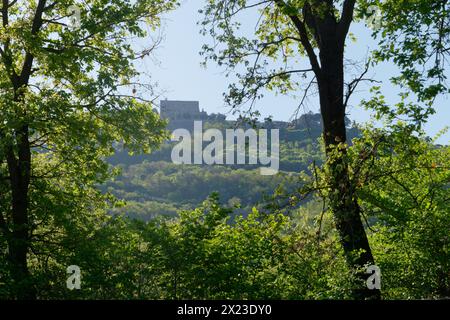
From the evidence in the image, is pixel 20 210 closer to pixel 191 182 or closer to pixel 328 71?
pixel 328 71

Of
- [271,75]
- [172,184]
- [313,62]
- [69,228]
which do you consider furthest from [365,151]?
[172,184]

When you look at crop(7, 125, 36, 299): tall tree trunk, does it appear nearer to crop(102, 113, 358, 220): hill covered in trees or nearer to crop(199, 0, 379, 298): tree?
crop(199, 0, 379, 298): tree

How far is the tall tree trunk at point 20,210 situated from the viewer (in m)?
12.8

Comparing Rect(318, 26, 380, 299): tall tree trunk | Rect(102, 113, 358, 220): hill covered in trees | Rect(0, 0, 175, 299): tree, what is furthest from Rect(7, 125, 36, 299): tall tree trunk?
Rect(102, 113, 358, 220): hill covered in trees

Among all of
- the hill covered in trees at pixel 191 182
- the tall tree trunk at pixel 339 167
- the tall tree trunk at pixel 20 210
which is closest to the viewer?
the tall tree trunk at pixel 339 167

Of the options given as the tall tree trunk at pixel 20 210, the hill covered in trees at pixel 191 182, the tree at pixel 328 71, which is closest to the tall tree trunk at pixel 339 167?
the tree at pixel 328 71

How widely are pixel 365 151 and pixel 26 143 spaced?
8.69 m

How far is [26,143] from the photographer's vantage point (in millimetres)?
14539

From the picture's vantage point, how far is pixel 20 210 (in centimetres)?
1420

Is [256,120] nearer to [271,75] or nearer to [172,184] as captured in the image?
[271,75]

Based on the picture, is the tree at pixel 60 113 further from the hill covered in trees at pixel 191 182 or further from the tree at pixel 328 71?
the hill covered in trees at pixel 191 182

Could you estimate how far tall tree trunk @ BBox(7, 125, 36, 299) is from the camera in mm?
12781

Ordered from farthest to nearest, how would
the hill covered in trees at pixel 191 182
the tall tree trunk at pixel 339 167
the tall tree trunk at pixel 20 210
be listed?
the hill covered in trees at pixel 191 182
the tall tree trunk at pixel 20 210
the tall tree trunk at pixel 339 167

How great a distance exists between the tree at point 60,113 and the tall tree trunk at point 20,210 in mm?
25
